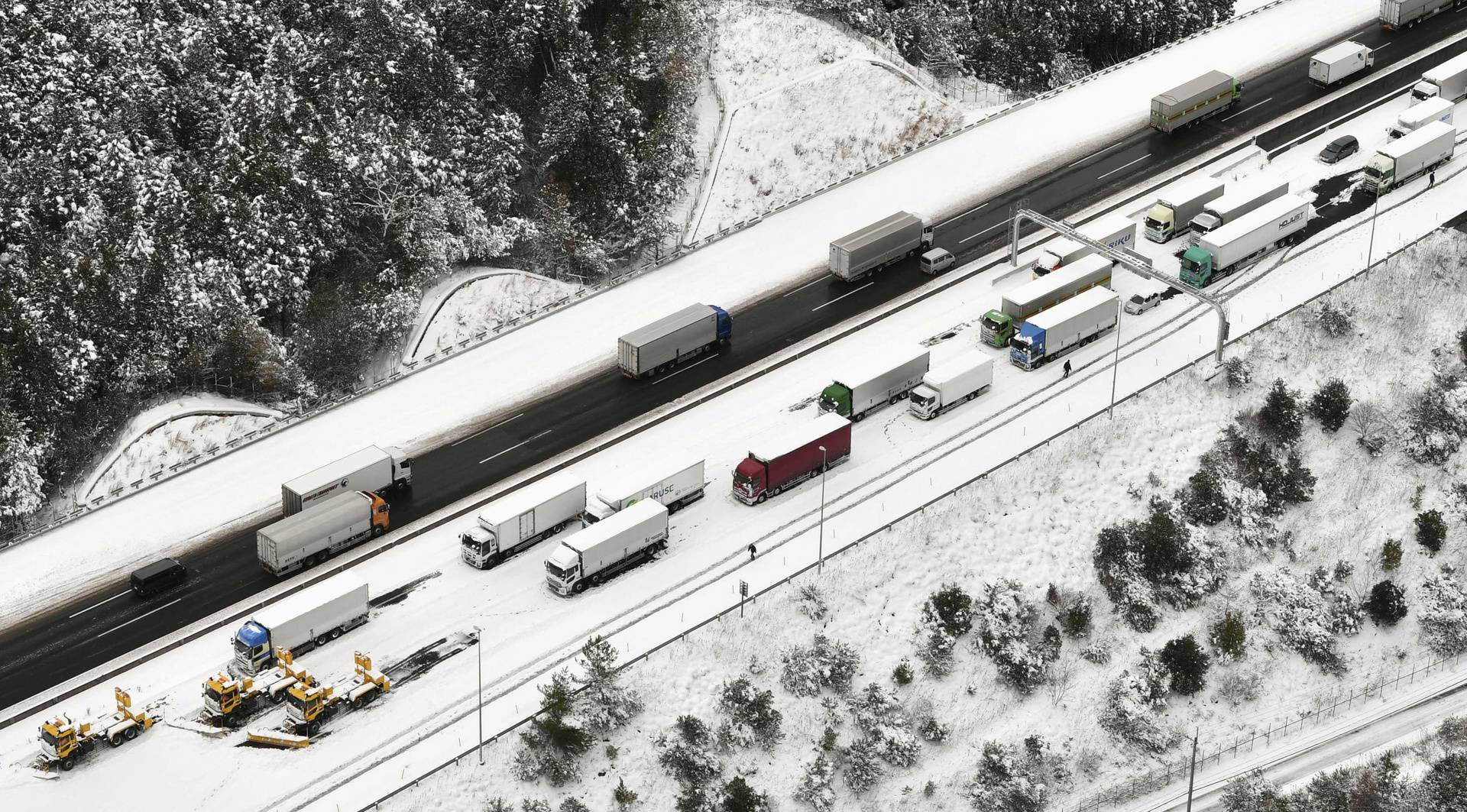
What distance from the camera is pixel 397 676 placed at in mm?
86250

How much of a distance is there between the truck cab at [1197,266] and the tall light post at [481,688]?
2044 inches

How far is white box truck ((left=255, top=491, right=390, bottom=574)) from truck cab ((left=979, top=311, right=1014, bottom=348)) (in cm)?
3793

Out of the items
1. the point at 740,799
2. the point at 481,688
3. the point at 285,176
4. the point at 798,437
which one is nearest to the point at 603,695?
the point at 481,688

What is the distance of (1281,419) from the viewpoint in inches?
4072

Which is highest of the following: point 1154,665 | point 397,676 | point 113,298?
point 113,298

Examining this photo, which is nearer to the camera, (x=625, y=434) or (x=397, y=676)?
(x=397, y=676)

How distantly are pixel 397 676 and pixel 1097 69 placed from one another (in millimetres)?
87029

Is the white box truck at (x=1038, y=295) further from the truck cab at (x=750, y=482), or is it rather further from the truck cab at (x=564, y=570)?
the truck cab at (x=564, y=570)

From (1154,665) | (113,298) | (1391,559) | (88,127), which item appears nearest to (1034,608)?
(1154,665)

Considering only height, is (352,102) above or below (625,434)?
above

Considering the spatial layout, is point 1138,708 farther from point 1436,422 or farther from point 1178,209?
point 1178,209

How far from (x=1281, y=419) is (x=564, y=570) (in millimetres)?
42473

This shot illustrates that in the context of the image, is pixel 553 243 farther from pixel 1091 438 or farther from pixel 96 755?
pixel 96 755

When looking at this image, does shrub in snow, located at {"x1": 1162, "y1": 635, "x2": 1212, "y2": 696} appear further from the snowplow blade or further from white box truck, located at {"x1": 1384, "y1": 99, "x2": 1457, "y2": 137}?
white box truck, located at {"x1": 1384, "y1": 99, "x2": 1457, "y2": 137}
